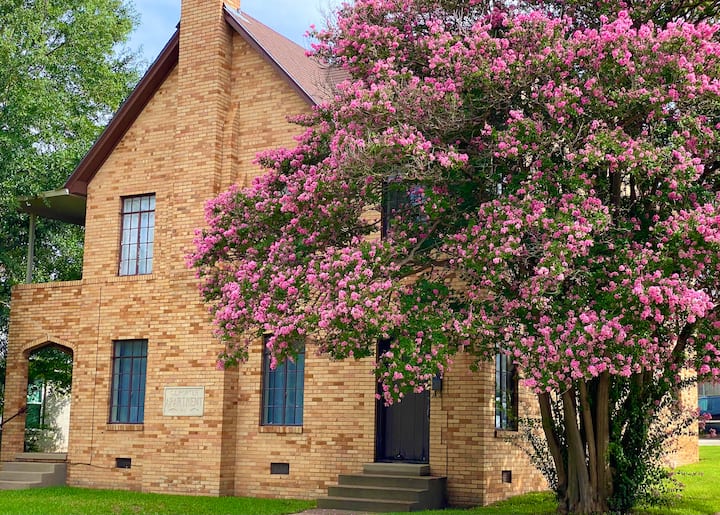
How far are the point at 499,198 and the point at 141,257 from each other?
422 inches

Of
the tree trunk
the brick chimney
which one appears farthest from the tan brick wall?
the brick chimney

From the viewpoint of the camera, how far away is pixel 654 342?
12.0m

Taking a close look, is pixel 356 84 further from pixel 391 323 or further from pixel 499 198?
pixel 391 323

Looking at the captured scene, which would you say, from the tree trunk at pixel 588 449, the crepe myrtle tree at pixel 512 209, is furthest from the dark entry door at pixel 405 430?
the crepe myrtle tree at pixel 512 209

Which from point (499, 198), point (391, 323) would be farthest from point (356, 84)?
point (391, 323)

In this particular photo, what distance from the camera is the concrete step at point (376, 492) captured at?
631 inches

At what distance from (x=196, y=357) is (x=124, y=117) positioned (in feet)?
19.5

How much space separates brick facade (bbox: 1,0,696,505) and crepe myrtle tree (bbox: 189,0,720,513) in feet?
11.5

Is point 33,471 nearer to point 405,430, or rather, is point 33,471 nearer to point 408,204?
point 405,430

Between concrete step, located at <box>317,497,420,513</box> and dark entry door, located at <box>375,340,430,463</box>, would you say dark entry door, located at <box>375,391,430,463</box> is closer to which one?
dark entry door, located at <box>375,340,430,463</box>

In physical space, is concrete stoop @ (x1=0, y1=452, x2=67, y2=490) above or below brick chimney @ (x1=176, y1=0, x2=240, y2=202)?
below

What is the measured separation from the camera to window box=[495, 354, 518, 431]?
17688 mm

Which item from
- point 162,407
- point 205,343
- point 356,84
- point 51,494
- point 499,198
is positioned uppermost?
point 356,84

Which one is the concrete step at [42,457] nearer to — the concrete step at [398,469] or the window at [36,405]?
the window at [36,405]
